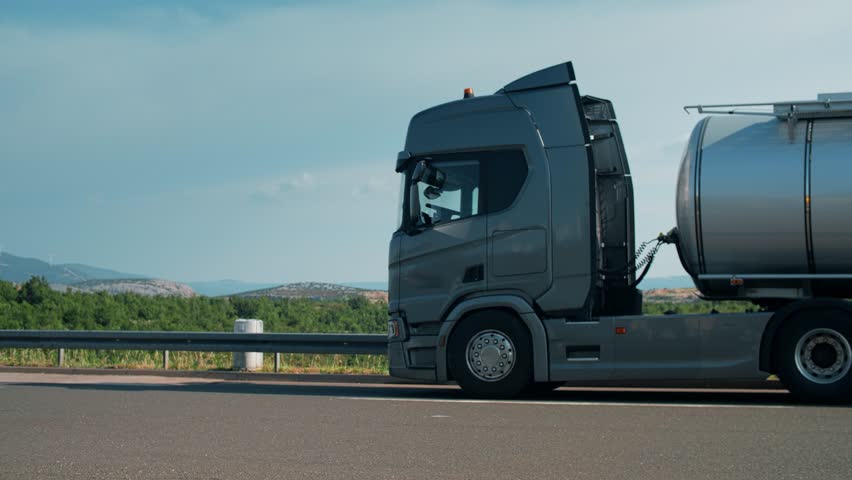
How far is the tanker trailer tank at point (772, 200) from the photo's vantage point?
32.5ft

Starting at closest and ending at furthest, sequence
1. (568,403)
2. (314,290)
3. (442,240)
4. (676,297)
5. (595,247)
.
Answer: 1. (568,403)
2. (595,247)
3. (442,240)
4. (676,297)
5. (314,290)

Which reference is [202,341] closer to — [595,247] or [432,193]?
[432,193]

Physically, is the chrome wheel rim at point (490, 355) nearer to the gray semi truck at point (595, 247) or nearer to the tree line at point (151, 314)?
the gray semi truck at point (595, 247)

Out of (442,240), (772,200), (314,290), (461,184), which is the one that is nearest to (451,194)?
(461,184)

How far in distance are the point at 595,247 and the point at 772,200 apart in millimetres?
1950

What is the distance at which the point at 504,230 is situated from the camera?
435 inches

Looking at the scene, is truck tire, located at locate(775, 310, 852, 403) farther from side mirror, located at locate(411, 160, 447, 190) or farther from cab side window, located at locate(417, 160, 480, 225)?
side mirror, located at locate(411, 160, 447, 190)

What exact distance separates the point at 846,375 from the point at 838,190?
1.84 m

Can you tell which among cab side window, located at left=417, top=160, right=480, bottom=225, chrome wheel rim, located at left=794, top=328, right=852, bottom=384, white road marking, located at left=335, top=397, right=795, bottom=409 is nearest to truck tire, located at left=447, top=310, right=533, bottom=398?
white road marking, located at left=335, top=397, right=795, bottom=409

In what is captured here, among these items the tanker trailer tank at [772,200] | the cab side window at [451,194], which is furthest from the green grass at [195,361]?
the tanker trailer tank at [772,200]

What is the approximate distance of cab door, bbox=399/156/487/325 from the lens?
11195 mm

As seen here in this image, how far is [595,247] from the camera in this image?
10961mm

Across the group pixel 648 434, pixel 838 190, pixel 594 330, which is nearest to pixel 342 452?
pixel 648 434

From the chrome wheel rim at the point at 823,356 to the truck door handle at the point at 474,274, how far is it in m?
3.42
